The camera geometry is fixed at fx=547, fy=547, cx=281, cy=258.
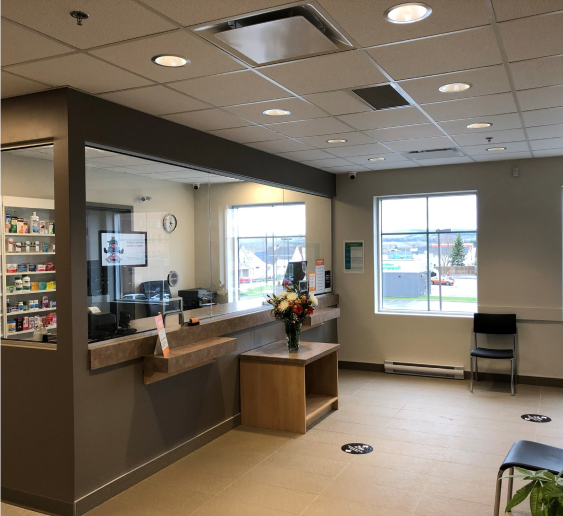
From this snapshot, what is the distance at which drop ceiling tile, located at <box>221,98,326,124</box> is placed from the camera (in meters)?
3.86

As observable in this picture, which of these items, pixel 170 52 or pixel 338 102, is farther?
pixel 338 102

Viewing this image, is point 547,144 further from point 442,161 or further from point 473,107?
point 473,107

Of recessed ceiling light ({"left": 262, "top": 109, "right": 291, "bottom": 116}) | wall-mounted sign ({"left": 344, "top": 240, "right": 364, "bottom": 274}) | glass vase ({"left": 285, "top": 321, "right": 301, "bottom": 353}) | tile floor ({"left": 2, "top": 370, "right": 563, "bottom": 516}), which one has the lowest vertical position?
tile floor ({"left": 2, "top": 370, "right": 563, "bottom": 516})

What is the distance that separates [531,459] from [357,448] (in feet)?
5.89

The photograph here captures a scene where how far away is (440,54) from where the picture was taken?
9.53 ft

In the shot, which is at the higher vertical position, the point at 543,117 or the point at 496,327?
the point at 543,117

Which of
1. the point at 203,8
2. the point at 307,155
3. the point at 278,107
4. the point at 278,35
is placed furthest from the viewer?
the point at 307,155

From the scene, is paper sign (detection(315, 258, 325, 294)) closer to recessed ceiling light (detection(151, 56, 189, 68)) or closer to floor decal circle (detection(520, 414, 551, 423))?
floor decal circle (detection(520, 414, 551, 423))

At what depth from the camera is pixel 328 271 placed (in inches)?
298

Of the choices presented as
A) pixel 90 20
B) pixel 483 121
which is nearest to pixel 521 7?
pixel 90 20

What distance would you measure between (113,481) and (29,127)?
2421 millimetres

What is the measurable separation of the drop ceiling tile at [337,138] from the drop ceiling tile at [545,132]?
1.45 metres

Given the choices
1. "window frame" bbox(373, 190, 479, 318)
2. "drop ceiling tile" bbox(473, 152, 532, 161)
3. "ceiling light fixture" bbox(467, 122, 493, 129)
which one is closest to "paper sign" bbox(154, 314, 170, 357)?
"ceiling light fixture" bbox(467, 122, 493, 129)

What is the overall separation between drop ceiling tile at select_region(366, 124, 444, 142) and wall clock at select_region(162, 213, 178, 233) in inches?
73.9
